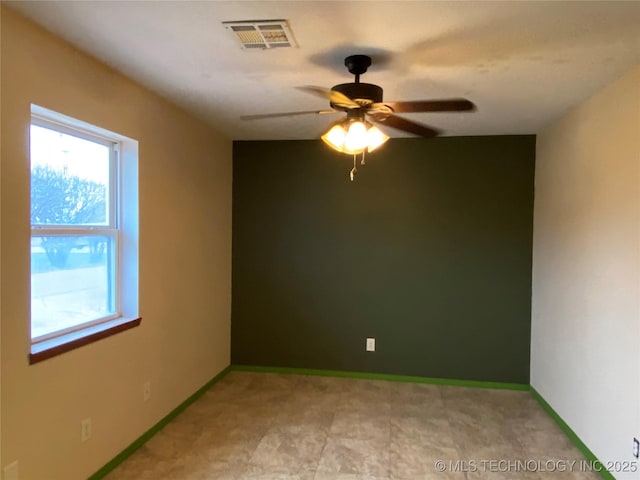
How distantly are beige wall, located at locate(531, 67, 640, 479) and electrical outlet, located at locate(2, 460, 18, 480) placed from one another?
9.76 ft

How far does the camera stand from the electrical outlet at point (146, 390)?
298cm

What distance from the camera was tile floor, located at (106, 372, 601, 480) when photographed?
2721 millimetres

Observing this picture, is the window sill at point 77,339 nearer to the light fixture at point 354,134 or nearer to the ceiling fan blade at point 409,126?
the light fixture at point 354,134

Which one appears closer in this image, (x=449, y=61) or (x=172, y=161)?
(x=449, y=61)

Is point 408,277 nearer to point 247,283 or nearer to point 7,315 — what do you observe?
point 247,283

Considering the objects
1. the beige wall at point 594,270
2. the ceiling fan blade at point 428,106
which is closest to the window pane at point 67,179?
the ceiling fan blade at point 428,106

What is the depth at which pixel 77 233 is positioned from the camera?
251cm

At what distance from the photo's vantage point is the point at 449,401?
385cm

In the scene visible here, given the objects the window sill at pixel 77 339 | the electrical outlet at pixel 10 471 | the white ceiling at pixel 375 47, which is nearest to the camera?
the white ceiling at pixel 375 47

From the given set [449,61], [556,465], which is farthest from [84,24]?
[556,465]

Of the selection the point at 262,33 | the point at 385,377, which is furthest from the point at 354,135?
the point at 385,377

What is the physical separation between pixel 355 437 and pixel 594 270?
1.94m

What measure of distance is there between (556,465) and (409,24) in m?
2.73

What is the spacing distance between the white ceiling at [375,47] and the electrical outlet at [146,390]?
195cm
